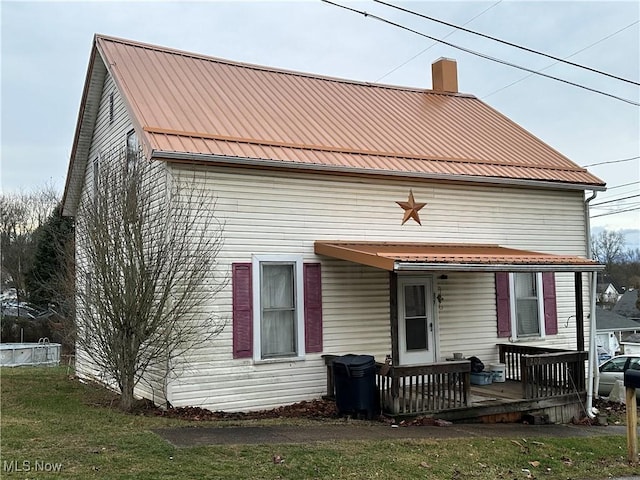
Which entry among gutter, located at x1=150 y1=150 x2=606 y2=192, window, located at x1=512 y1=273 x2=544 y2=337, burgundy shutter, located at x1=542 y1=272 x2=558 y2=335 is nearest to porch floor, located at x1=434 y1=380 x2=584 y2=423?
window, located at x1=512 y1=273 x2=544 y2=337

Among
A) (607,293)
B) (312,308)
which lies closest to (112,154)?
(312,308)

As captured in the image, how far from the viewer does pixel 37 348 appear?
73.7 ft

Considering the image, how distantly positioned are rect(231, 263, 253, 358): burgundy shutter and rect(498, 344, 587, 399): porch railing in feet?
16.2

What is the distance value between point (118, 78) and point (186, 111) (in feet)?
4.96

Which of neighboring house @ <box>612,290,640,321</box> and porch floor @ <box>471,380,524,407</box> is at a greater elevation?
neighboring house @ <box>612,290,640,321</box>

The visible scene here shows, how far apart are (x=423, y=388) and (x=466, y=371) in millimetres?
945

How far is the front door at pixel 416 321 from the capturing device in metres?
12.3

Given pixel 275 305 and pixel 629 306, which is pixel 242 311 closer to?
pixel 275 305

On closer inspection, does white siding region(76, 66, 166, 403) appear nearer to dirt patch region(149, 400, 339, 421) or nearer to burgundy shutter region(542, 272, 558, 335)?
dirt patch region(149, 400, 339, 421)

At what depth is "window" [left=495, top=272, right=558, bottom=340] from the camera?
13.6 m

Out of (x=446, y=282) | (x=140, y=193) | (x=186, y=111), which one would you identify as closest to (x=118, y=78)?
(x=186, y=111)

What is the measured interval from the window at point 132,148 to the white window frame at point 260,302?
2.73 m

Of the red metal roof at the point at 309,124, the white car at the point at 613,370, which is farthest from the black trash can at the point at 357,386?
the white car at the point at 613,370

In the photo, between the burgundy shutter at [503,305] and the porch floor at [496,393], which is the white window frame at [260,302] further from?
the burgundy shutter at [503,305]
